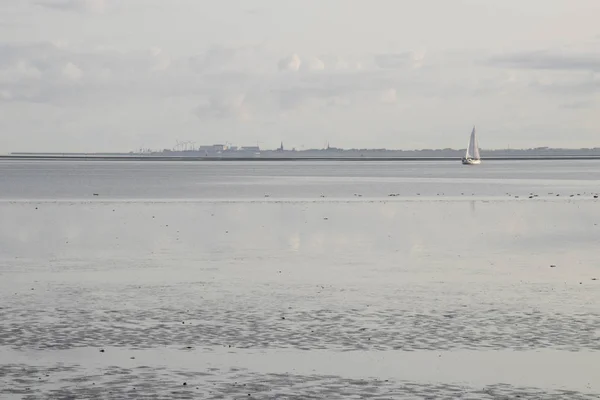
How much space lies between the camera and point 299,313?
21.3 m

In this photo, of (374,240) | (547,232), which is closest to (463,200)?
(547,232)

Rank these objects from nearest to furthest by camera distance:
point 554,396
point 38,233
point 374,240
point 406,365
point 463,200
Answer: point 554,396 → point 406,365 → point 374,240 → point 38,233 → point 463,200

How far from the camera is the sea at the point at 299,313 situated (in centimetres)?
1512

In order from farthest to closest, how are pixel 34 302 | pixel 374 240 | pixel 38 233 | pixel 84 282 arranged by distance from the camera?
pixel 38 233
pixel 374 240
pixel 84 282
pixel 34 302

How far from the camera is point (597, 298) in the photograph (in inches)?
917

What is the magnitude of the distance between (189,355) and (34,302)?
7.01 meters

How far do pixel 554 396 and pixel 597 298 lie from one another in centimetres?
971

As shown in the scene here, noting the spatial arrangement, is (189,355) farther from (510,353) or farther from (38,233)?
(38,233)

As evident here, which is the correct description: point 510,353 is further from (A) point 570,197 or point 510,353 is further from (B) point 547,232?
(A) point 570,197

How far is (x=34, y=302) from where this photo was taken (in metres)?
22.6

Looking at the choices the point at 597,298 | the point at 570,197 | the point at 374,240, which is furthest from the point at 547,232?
the point at 570,197

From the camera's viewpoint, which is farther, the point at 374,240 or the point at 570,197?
the point at 570,197

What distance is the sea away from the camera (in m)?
15.1

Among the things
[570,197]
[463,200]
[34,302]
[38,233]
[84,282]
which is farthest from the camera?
[570,197]
